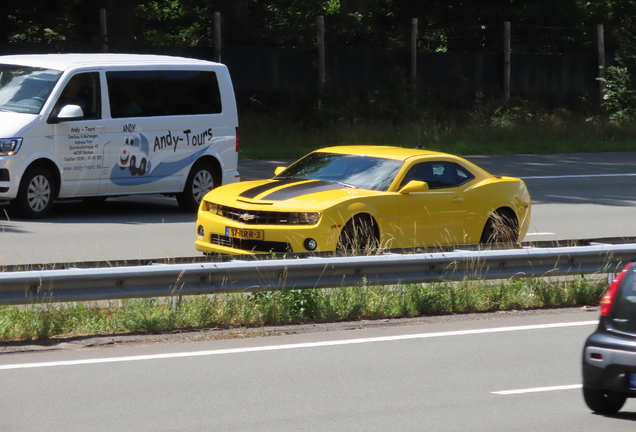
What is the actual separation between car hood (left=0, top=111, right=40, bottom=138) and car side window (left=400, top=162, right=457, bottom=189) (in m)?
5.53

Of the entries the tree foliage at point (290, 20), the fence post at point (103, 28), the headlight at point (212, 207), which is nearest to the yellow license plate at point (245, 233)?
the headlight at point (212, 207)

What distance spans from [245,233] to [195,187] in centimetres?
564

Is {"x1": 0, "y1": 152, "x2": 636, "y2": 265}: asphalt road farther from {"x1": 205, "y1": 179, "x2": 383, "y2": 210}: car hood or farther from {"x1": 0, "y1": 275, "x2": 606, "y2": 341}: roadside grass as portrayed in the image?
{"x1": 0, "y1": 275, "x2": 606, "y2": 341}: roadside grass

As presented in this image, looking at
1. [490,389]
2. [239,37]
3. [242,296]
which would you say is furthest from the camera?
[239,37]

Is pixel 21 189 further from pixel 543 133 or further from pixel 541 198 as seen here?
pixel 543 133

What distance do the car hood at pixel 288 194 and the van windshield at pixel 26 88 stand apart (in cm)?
407

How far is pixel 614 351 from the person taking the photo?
19.9ft

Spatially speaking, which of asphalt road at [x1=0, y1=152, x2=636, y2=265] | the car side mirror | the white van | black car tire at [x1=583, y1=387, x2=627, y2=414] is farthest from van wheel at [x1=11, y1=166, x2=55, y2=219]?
black car tire at [x1=583, y1=387, x2=627, y2=414]

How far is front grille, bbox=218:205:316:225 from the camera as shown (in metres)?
10.9

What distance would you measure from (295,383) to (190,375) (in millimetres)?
725

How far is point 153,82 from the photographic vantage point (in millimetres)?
16062

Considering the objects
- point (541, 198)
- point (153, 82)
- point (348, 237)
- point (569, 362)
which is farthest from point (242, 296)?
point (541, 198)

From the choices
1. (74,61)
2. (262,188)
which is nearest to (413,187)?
(262,188)

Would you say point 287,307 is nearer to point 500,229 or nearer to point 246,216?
point 246,216
